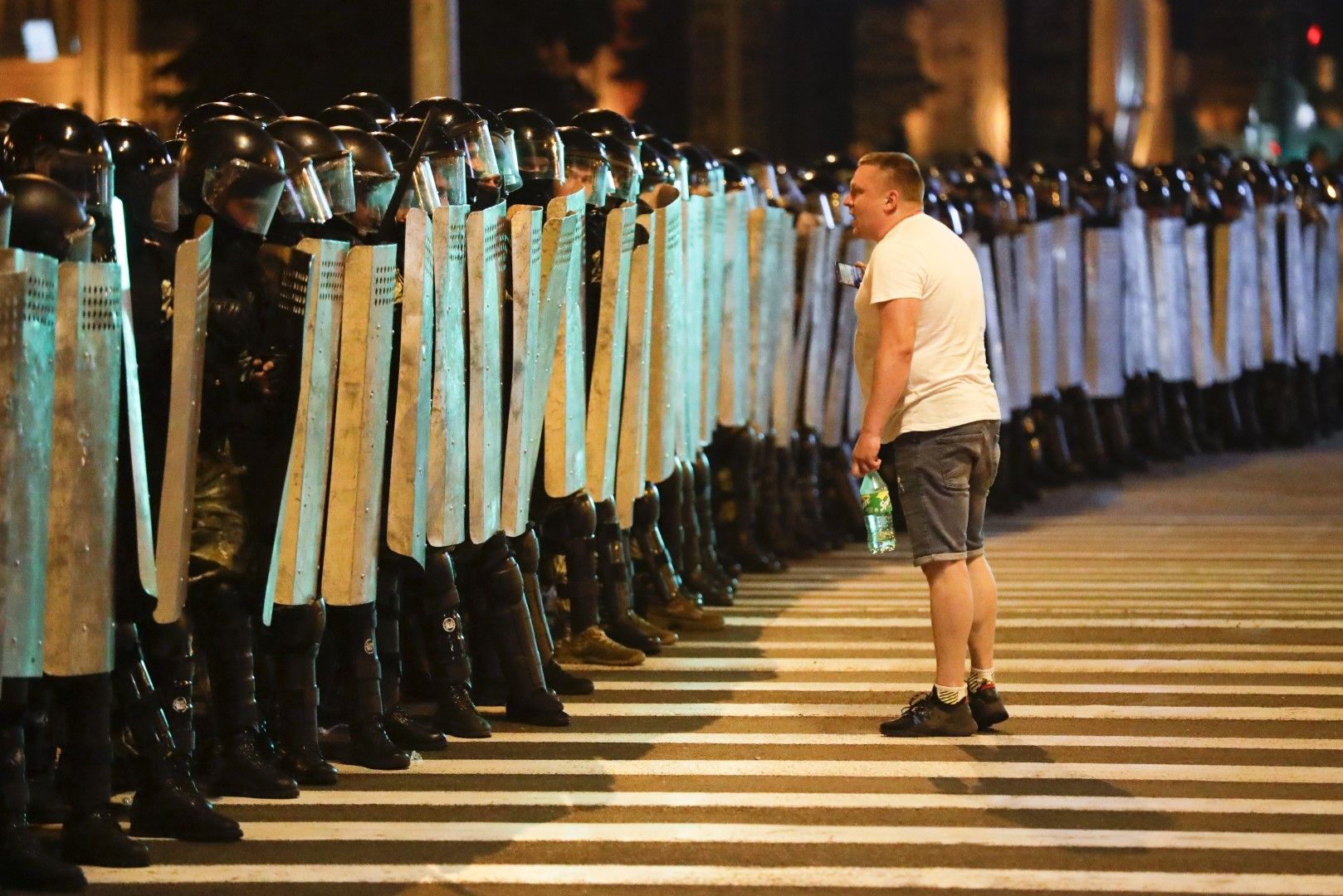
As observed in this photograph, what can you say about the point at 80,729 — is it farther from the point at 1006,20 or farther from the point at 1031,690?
the point at 1006,20

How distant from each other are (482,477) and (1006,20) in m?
20.4

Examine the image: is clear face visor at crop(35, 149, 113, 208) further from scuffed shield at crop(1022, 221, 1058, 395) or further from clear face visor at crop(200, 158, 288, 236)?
scuffed shield at crop(1022, 221, 1058, 395)

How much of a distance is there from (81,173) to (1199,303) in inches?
451

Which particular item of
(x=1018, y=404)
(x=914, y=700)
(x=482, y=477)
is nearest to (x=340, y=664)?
(x=482, y=477)

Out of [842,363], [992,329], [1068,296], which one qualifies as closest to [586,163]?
[842,363]

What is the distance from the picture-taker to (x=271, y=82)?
18.0 m

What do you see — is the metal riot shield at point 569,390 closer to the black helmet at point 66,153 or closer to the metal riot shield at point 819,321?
the black helmet at point 66,153

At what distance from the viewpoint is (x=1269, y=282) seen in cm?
1614

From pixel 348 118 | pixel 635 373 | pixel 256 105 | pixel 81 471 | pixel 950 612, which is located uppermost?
pixel 256 105

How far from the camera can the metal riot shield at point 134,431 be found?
5.49 m

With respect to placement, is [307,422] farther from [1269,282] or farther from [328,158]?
[1269,282]

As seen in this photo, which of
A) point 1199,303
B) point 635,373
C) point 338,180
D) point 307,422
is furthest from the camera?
point 1199,303

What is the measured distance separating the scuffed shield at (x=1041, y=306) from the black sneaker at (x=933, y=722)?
7072mm

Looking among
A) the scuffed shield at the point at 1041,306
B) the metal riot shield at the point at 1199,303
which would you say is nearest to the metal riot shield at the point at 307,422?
the scuffed shield at the point at 1041,306
